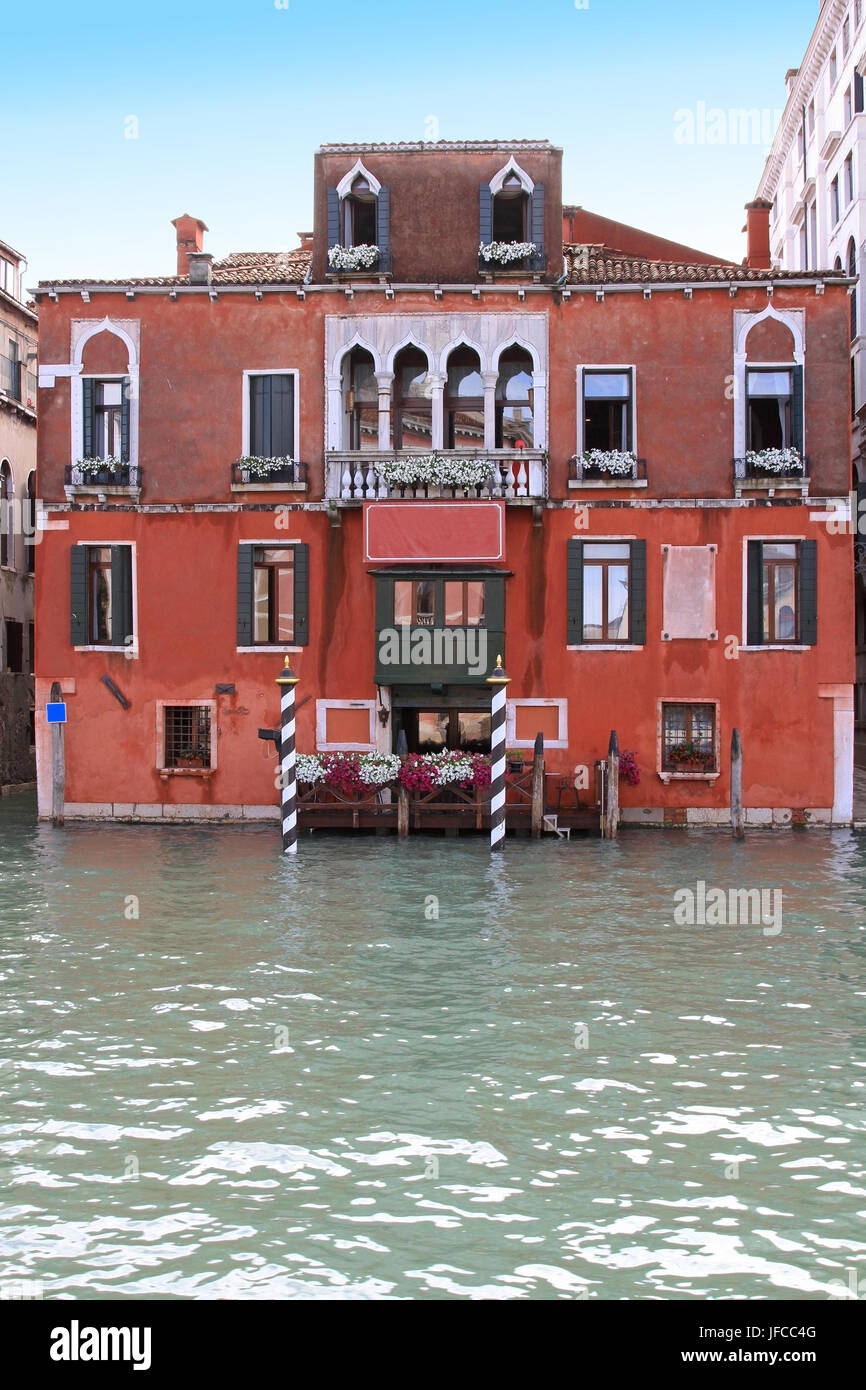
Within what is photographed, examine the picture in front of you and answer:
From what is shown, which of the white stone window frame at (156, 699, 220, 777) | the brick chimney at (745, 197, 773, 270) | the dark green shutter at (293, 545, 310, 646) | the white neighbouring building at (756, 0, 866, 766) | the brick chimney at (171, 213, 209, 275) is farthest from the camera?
the white neighbouring building at (756, 0, 866, 766)

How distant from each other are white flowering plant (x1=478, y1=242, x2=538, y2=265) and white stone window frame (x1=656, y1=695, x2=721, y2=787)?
6991 millimetres

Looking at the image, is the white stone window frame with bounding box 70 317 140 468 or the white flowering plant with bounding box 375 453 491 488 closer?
the white flowering plant with bounding box 375 453 491 488

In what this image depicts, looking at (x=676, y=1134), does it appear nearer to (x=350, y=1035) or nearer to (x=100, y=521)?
(x=350, y=1035)

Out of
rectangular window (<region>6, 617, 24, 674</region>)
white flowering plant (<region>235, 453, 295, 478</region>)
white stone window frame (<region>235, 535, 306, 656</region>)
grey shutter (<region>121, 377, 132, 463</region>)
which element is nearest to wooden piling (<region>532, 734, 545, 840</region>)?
white stone window frame (<region>235, 535, 306, 656</region>)

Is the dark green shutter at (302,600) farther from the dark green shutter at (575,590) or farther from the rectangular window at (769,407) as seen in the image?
the rectangular window at (769,407)

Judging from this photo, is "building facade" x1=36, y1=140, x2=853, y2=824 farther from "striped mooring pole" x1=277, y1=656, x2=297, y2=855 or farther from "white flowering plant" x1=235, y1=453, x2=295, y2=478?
"striped mooring pole" x1=277, y1=656, x2=297, y2=855

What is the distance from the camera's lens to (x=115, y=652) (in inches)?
869

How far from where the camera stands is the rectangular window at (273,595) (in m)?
21.6

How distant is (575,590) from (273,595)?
4.62 m

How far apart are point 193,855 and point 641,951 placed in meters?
7.89

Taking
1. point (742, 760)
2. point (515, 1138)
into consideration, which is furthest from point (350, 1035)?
point (742, 760)

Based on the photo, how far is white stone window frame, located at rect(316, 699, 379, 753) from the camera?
21.5 meters

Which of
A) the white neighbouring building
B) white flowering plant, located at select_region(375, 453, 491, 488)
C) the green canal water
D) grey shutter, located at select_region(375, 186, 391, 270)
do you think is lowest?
the green canal water

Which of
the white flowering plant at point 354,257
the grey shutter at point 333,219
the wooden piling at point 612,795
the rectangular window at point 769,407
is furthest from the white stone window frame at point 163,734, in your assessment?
the rectangular window at point 769,407
